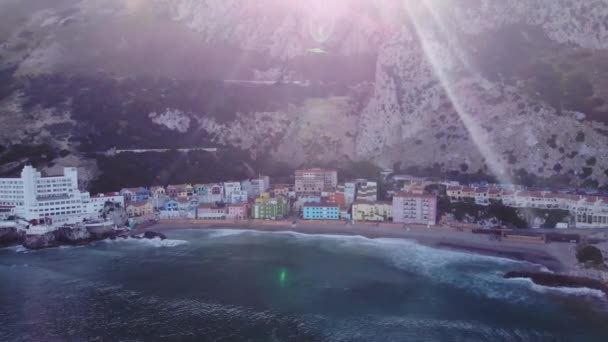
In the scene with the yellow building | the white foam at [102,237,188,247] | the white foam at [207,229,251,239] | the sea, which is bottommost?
the sea

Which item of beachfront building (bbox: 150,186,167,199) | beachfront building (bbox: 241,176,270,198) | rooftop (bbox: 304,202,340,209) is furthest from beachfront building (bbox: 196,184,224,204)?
rooftop (bbox: 304,202,340,209)

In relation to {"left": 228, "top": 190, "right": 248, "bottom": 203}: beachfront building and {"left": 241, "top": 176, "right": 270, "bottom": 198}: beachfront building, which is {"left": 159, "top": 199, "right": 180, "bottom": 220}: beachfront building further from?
{"left": 241, "top": 176, "right": 270, "bottom": 198}: beachfront building

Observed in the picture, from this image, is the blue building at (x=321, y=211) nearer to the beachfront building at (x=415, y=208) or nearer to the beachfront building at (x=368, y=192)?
the beachfront building at (x=368, y=192)

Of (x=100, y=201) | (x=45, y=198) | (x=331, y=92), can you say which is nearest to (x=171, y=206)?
(x=100, y=201)

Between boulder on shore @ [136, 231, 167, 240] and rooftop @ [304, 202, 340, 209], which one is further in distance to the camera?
rooftop @ [304, 202, 340, 209]

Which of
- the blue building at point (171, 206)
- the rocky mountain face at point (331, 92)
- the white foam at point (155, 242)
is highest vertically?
the rocky mountain face at point (331, 92)

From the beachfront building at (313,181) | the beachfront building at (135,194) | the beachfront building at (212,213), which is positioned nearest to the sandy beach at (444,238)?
the beachfront building at (212,213)

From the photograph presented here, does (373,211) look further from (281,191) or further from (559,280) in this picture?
(559,280)
